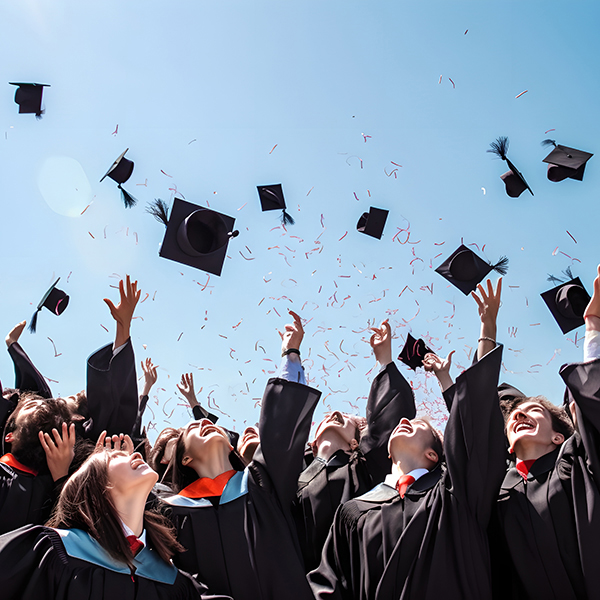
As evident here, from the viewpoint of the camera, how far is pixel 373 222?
5719 millimetres

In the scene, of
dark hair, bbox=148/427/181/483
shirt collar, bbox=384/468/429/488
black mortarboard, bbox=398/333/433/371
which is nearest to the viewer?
shirt collar, bbox=384/468/429/488

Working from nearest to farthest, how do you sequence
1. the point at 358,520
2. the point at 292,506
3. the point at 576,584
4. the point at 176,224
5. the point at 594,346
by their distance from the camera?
the point at 576,584 < the point at 594,346 < the point at 358,520 < the point at 292,506 < the point at 176,224

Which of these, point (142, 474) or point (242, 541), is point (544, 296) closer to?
point (242, 541)

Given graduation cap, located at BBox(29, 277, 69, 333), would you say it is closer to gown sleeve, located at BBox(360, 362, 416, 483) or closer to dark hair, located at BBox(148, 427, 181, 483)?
dark hair, located at BBox(148, 427, 181, 483)

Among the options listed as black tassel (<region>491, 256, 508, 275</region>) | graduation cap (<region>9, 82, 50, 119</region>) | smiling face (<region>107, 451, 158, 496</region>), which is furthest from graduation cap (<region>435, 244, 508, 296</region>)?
graduation cap (<region>9, 82, 50, 119</region>)

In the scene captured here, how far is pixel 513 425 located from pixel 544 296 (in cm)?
183

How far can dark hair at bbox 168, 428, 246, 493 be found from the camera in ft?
12.5

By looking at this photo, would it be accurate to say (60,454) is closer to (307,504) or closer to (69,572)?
(69,572)

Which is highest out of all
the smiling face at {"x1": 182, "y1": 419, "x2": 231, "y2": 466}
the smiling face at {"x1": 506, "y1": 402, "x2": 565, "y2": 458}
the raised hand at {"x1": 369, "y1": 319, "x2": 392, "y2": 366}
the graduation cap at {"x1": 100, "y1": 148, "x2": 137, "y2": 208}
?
the graduation cap at {"x1": 100, "y1": 148, "x2": 137, "y2": 208}

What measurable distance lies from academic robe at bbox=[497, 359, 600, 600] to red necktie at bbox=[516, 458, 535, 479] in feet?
0.39

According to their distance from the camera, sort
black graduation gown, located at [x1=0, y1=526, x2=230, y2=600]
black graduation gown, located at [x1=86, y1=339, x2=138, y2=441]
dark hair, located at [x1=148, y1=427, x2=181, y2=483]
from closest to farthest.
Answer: black graduation gown, located at [x1=0, y1=526, x2=230, y2=600]
black graduation gown, located at [x1=86, y1=339, x2=138, y2=441]
dark hair, located at [x1=148, y1=427, x2=181, y2=483]

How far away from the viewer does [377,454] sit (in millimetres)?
4258

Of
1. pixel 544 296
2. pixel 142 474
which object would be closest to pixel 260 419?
pixel 142 474

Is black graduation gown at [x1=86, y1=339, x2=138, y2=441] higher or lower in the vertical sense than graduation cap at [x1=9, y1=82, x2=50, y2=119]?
lower
